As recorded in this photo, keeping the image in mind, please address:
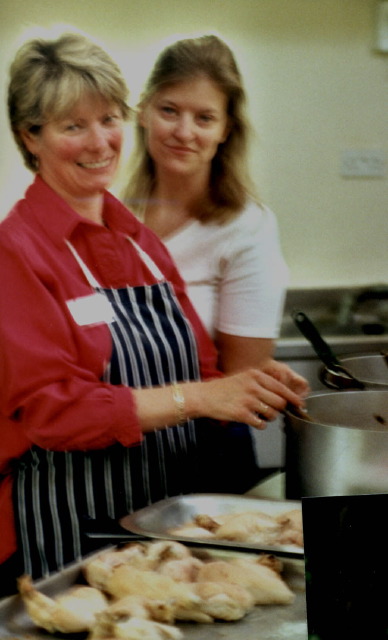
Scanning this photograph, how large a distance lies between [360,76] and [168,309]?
532mm

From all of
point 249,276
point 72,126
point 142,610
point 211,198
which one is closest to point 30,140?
point 72,126

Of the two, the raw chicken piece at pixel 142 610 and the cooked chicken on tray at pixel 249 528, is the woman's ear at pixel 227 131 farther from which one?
the raw chicken piece at pixel 142 610

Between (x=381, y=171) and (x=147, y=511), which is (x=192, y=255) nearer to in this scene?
(x=381, y=171)

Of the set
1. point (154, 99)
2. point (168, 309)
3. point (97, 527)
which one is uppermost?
point (154, 99)

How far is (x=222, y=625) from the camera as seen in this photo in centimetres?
73

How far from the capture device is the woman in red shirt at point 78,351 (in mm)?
1050

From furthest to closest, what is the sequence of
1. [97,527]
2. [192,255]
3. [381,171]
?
[381,171] → [192,255] → [97,527]

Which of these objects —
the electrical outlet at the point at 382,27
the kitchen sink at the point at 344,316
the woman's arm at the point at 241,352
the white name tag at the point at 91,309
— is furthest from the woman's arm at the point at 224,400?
the electrical outlet at the point at 382,27

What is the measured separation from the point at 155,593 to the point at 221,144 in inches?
31.1

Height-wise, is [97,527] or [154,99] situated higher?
[154,99]

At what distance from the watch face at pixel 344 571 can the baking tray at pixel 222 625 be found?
0.05 m

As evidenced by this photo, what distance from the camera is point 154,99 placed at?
1220 millimetres

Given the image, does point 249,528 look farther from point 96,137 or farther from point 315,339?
point 96,137

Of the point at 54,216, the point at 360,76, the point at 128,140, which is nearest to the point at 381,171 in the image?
the point at 360,76
